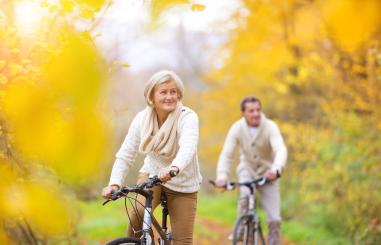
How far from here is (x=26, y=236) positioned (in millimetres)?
4820

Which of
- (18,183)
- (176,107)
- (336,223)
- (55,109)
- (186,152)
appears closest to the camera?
(55,109)

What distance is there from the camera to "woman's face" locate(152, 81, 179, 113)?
354cm

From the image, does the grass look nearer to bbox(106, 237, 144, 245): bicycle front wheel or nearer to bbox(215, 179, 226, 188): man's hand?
bbox(215, 179, 226, 188): man's hand

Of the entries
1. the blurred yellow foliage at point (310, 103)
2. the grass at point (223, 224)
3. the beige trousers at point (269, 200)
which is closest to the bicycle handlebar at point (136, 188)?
the beige trousers at point (269, 200)

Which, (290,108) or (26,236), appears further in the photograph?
(290,108)

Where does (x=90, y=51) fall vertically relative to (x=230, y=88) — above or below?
below

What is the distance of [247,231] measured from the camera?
577cm

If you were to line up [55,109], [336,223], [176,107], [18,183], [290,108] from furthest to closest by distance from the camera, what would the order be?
[290,108] → [336,223] → [176,107] → [18,183] → [55,109]

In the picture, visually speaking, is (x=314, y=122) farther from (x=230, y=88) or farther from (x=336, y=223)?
(x=336, y=223)

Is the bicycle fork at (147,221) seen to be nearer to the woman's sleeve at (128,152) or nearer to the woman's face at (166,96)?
the woman's sleeve at (128,152)

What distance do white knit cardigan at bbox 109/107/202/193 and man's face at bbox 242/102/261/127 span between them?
2.15 metres

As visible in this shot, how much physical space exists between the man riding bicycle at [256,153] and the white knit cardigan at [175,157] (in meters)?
1.90

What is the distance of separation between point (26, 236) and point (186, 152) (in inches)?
85.0

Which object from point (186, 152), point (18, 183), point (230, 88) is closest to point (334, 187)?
point (230, 88)
